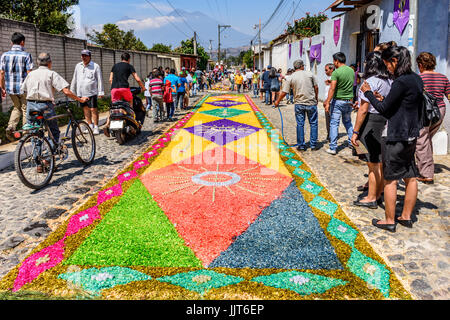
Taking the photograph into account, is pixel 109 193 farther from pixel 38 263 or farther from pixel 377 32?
pixel 377 32

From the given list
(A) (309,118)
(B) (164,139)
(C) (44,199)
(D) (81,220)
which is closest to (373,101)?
(D) (81,220)

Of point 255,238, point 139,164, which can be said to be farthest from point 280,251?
point 139,164

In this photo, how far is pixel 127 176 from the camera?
20.2 ft

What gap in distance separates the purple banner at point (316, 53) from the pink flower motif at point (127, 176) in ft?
47.2

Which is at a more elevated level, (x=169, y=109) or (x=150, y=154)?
(x=169, y=109)

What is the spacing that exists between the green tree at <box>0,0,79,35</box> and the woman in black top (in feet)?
97.1

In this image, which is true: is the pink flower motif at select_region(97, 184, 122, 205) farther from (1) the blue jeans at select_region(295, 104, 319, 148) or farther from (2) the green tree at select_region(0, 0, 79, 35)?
(2) the green tree at select_region(0, 0, 79, 35)

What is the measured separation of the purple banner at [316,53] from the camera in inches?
721

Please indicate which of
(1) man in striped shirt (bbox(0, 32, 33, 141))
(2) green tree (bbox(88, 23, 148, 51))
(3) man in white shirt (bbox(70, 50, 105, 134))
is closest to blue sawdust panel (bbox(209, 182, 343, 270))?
(1) man in striped shirt (bbox(0, 32, 33, 141))

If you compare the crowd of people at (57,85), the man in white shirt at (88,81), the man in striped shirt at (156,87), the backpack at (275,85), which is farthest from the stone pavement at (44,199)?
the backpack at (275,85)

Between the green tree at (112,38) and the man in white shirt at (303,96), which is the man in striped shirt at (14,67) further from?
the green tree at (112,38)

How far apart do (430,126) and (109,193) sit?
15.6ft
